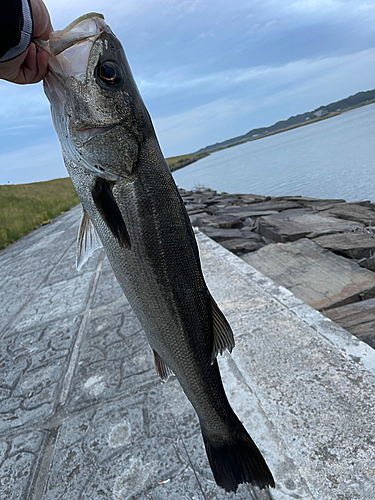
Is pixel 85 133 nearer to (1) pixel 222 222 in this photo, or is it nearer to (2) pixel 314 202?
(1) pixel 222 222

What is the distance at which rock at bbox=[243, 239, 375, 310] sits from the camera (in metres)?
4.10

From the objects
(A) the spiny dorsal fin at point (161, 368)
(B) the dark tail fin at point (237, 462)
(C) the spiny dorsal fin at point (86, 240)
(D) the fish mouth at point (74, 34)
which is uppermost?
(D) the fish mouth at point (74, 34)

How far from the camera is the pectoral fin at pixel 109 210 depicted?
57.9 inches

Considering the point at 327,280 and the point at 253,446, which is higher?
the point at 253,446

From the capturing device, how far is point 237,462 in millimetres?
1628

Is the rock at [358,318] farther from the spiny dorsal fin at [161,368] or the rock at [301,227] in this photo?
the rock at [301,227]

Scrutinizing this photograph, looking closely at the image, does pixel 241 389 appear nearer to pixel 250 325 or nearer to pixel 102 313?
pixel 250 325

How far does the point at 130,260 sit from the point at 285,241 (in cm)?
547

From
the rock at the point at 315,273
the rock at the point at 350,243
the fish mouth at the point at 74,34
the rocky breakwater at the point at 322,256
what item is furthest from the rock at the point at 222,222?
the fish mouth at the point at 74,34

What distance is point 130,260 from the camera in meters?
1.53

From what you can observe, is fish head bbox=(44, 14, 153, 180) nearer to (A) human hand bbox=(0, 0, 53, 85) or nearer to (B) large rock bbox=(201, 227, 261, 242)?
(A) human hand bbox=(0, 0, 53, 85)

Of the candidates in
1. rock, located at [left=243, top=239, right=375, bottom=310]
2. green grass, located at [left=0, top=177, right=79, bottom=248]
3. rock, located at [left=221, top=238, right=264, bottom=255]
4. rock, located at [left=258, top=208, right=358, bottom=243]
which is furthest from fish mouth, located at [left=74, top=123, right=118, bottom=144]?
green grass, located at [left=0, top=177, right=79, bottom=248]

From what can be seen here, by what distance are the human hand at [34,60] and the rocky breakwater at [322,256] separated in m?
2.95

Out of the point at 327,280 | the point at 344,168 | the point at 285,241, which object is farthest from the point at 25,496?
the point at 344,168
